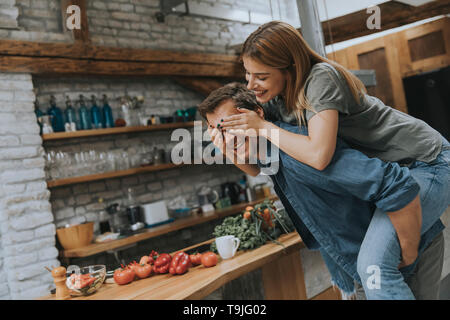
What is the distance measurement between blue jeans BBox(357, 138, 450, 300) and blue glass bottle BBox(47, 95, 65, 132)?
11.9 ft

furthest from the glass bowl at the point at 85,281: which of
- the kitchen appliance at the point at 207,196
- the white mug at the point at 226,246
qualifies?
the kitchen appliance at the point at 207,196

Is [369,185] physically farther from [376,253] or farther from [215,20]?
[215,20]

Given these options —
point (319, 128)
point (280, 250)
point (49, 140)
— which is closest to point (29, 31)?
point (49, 140)

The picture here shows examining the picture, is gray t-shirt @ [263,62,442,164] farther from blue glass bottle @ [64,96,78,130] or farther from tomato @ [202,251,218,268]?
blue glass bottle @ [64,96,78,130]

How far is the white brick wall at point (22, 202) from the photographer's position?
367 cm

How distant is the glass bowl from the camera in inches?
77.4

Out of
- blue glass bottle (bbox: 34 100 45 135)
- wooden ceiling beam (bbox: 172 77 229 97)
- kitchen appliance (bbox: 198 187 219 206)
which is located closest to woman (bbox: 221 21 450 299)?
blue glass bottle (bbox: 34 100 45 135)

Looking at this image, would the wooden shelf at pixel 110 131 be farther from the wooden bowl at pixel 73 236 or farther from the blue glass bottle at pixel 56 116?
the wooden bowl at pixel 73 236

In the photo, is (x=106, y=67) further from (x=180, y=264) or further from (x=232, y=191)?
(x=180, y=264)

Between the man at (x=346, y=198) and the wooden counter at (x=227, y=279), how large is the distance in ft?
1.83

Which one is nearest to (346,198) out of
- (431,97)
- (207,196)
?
(207,196)

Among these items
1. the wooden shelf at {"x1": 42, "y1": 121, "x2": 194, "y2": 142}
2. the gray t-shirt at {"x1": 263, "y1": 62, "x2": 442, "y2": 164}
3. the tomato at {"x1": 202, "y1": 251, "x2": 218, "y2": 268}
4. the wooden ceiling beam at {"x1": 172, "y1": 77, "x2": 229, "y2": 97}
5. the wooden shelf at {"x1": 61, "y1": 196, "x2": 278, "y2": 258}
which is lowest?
the wooden shelf at {"x1": 61, "y1": 196, "x2": 278, "y2": 258}

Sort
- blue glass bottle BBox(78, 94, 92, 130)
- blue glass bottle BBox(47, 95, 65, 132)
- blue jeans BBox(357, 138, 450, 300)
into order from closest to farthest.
Result: blue jeans BBox(357, 138, 450, 300)
blue glass bottle BBox(47, 95, 65, 132)
blue glass bottle BBox(78, 94, 92, 130)
